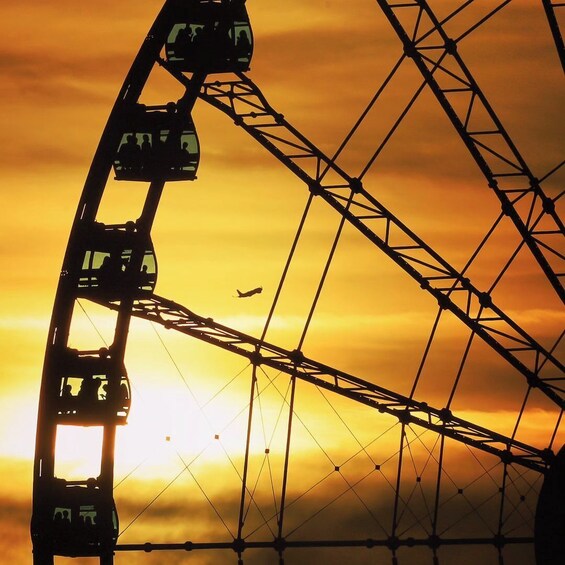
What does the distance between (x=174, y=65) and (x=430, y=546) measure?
55.1 ft

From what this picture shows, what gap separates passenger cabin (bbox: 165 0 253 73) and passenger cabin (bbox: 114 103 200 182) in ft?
5.53

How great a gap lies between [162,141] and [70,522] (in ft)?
38.1

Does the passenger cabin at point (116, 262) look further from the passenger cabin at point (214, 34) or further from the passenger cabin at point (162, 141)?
the passenger cabin at point (214, 34)

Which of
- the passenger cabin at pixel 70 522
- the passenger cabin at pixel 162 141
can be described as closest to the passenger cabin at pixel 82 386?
the passenger cabin at pixel 70 522

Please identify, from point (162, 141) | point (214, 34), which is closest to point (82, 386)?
point (162, 141)

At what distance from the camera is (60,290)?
254 ft

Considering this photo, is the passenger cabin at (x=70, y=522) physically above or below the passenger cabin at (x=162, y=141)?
below

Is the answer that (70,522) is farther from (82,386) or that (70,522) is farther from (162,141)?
(162,141)

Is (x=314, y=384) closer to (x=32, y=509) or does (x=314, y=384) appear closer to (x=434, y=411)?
(x=434, y=411)

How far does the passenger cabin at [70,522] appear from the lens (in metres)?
76.2

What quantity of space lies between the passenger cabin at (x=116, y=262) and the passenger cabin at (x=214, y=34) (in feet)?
17.6

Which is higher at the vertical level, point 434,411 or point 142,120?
point 142,120

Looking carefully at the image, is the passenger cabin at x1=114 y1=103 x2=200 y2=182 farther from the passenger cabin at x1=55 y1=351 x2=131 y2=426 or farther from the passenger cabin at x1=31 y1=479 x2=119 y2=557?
the passenger cabin at x1=31 y1=479 x2=119 y2=557

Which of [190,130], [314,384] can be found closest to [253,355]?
[314,384]
